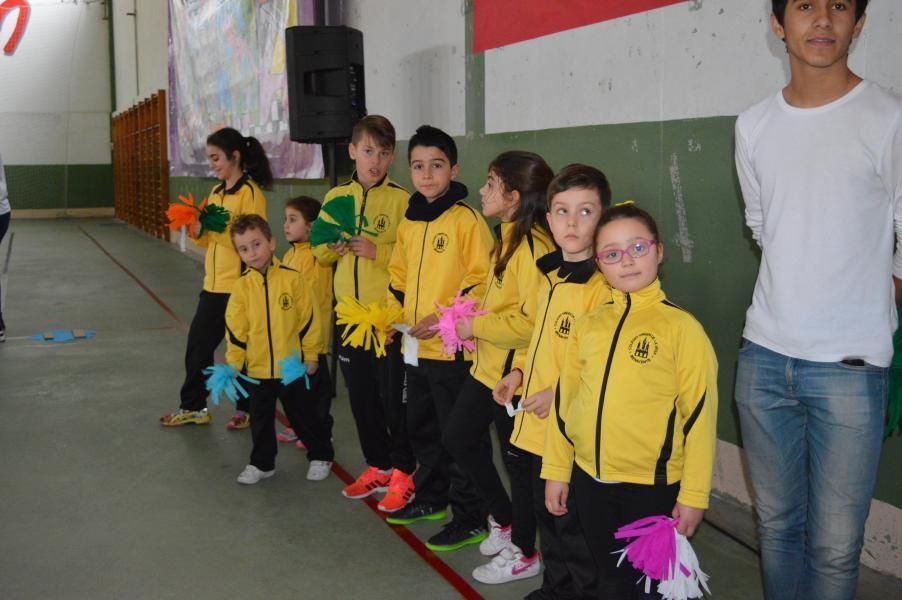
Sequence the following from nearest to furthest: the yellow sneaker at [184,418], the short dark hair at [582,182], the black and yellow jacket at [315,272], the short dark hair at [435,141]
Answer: the short dark hair at [582,182] < the short dark hair at [435,141] < the black and yellow jacket at [315,272] < the yellow sneaker at [184,418]

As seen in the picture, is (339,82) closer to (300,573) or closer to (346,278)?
(346,278)

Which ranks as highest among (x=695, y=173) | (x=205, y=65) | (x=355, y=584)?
(x=205, y=65)

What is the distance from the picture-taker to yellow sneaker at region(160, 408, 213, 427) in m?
4.55

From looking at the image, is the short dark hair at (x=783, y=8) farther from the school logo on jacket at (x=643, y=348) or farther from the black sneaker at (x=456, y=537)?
the black sneaker at (x=456, y=537)

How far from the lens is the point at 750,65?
2.93 m

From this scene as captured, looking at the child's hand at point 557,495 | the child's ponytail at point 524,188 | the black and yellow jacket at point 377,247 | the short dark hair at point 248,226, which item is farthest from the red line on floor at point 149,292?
the child's hand at point 557,495

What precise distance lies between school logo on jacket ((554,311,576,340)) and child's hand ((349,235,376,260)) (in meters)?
1.26

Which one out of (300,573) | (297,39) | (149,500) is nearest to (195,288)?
(297,39)

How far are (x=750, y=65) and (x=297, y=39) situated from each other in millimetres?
3149

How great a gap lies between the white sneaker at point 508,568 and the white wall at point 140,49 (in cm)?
1269

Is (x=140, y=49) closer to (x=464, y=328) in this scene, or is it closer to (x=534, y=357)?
(x=464, y=328)

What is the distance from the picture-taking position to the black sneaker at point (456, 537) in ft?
9.78

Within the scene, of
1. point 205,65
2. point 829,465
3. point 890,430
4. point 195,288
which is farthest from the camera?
point 205,65

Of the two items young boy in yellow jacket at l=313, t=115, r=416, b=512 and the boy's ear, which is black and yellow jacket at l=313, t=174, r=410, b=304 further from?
the boy's ear
